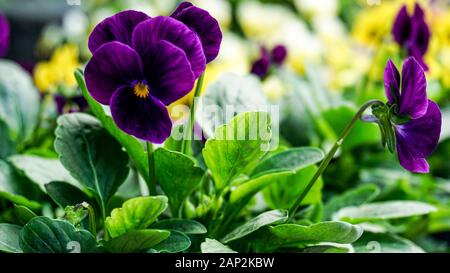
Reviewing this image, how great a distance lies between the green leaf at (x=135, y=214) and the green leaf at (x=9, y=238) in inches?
3.3

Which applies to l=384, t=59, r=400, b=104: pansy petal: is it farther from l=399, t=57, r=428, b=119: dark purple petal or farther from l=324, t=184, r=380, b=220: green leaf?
l=324, t=184, r=380, b=220: green leaf

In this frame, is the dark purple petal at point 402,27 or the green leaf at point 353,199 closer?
the green leaf at point 353,199

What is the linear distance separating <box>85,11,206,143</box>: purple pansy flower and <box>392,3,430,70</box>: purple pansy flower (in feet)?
1.29

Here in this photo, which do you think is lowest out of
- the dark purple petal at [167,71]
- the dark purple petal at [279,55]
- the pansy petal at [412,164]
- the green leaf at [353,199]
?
the green leaf at [353,199]

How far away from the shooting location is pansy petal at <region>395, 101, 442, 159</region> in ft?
2.00

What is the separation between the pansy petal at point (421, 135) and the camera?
609mm

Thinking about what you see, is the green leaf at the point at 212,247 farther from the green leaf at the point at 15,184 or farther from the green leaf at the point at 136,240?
the green leaf at the point at 15,184

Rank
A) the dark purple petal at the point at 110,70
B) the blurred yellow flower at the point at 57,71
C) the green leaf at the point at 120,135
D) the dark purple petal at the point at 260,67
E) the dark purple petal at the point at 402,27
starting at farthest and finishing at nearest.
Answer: the blurred yellow flower at the point at 57,71 < the dark purple petal at the point at 260,67 < the dark purple petal at the point at 402,27 < the green leaf at the point at 120,135 < the dark purple petal at the point at 110,70

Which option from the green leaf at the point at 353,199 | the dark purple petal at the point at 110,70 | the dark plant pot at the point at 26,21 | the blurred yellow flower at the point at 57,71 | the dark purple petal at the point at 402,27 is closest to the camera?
the dark purple petal at the point at 110,70

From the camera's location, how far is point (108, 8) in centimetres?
210

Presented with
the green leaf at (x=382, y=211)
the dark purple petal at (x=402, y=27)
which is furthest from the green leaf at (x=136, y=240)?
the dark purple petal at (x=402, y=27)

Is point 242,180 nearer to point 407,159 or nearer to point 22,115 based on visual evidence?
point 407,159

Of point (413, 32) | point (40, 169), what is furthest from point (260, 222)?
point (413, 32)

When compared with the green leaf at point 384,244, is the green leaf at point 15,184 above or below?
above
